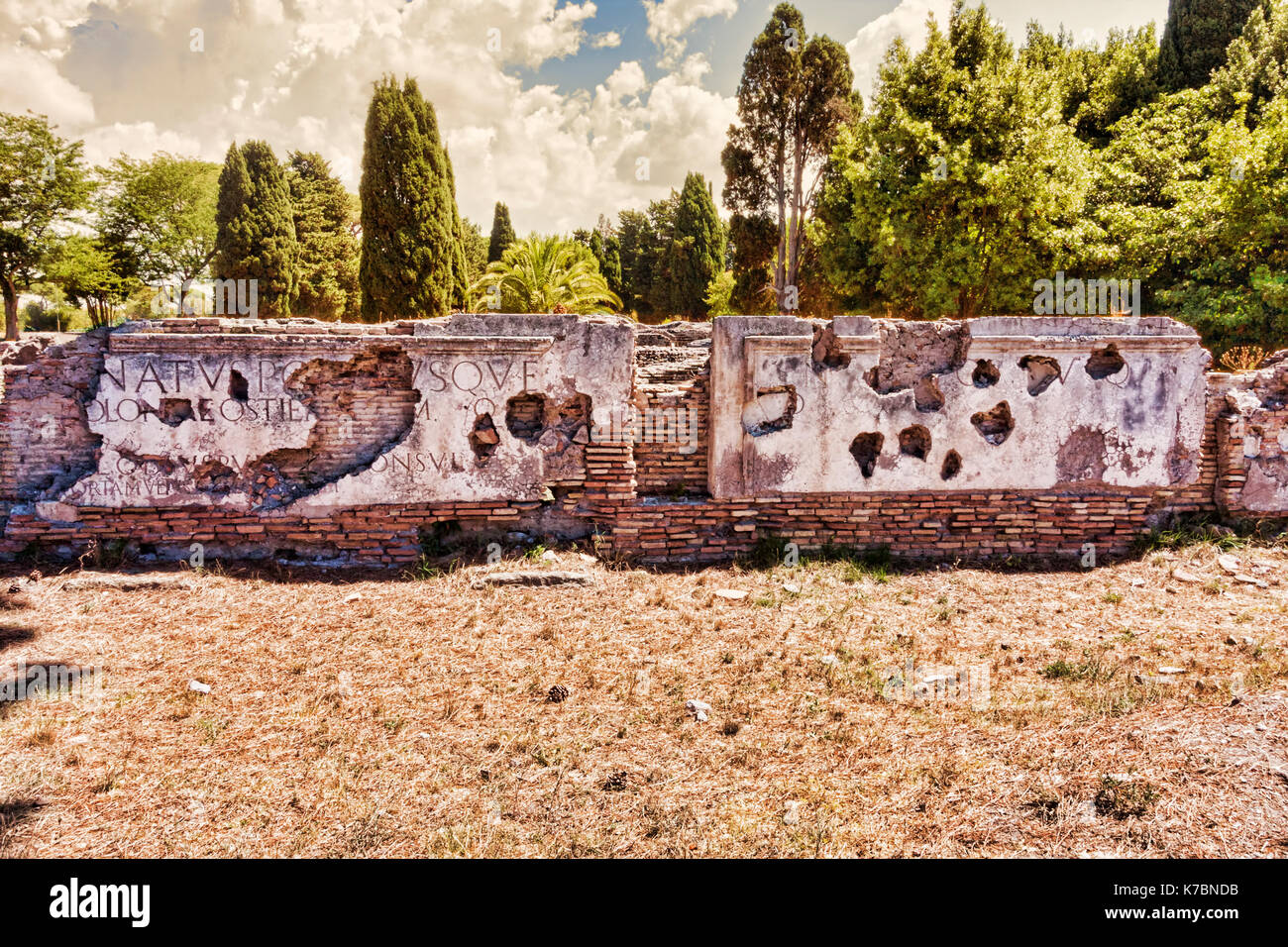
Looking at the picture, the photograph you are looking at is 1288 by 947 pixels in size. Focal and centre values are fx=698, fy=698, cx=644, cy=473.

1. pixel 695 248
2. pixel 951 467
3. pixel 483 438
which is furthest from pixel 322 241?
pixel 951 467

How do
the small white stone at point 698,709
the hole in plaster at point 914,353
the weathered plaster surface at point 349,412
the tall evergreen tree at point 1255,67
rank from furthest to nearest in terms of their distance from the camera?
1. the tall evergreen tree at point 1255,67
2. the hole in plaster at point 914,353
3. the weathered plaster surface at point 349,412
4. the small white stone at point 698,709

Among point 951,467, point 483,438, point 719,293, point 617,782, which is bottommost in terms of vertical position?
point 617,782

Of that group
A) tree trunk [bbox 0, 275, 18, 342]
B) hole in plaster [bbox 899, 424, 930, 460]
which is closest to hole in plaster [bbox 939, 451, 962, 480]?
hole in plaster [bbox 899, 424, 930, 460]

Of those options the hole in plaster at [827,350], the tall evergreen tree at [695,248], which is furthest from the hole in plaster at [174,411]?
the tall evergreen tree at [695,248]

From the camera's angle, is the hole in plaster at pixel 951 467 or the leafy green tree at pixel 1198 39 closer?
the hole in plaster at pixel 951 467

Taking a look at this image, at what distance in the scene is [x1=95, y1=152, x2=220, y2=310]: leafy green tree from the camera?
25078mm

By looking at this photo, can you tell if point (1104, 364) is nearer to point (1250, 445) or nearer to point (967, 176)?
point (1250, 445)

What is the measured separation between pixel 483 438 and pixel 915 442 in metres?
4.19

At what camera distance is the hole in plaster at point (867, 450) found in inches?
267

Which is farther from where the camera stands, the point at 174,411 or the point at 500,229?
the point at 500,229

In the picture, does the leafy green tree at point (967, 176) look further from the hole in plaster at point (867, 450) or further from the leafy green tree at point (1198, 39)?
the hole in plaster at point (867, 450)

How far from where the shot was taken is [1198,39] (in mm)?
17391

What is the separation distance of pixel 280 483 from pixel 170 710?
2715 millimetres

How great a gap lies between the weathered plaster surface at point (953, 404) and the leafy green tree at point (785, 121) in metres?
14.4
